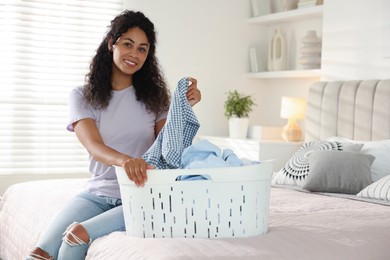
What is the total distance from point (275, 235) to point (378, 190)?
130cm

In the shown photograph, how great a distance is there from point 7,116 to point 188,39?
157cm

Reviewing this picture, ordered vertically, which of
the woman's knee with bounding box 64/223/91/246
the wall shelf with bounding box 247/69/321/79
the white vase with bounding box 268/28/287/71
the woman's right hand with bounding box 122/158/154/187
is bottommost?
the woman's knee with bounding box 64/223/91/246

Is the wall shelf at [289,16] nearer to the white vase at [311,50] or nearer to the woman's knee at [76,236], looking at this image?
the white vase at [311,50]

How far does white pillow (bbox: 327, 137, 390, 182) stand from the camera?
3.57 metres

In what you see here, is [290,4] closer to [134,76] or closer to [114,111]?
[134,76]

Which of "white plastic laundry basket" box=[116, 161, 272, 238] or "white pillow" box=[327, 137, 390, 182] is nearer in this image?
"white plastic laundry basket" box=[116, 161, 272, 238]

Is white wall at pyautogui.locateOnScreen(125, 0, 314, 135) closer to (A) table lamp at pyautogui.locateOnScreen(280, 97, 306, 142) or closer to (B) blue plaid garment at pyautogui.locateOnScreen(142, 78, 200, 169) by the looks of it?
(A) table lamp at pyautogui.locateOnScreen(280, 97, 306, 142)

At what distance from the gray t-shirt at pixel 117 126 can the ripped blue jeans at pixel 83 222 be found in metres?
0.06

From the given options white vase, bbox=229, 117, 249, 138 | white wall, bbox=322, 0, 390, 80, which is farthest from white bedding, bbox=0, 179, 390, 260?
white vase, bbox=229, 117, 249, 138

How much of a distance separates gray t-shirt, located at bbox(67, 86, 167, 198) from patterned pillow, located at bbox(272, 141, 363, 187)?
136cm

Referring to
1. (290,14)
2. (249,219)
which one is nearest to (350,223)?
(249,219)

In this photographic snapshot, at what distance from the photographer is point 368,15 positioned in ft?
14.3

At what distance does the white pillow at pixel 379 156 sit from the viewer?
3.57 meters

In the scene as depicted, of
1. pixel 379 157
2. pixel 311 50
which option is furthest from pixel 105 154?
pixel 311 50
